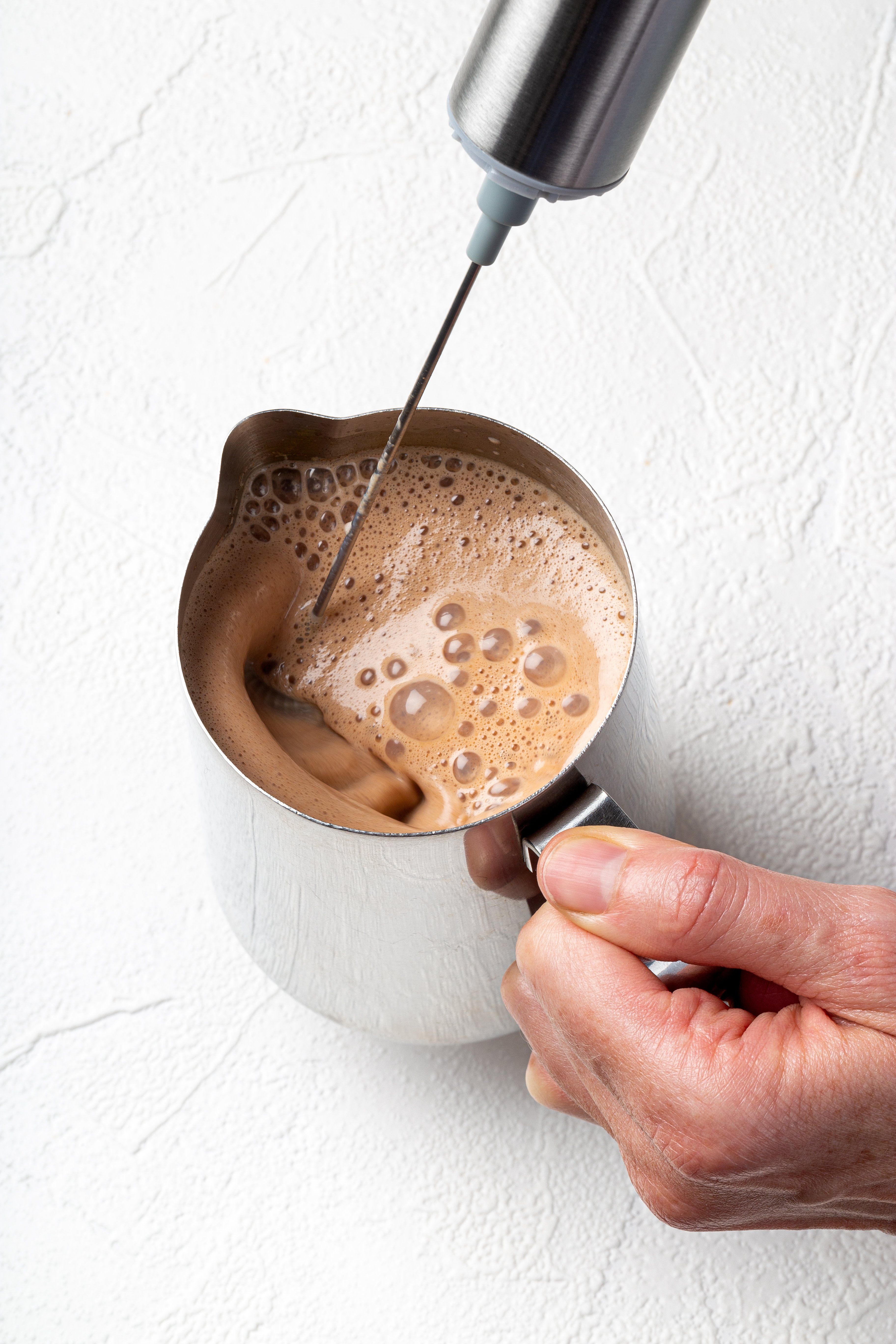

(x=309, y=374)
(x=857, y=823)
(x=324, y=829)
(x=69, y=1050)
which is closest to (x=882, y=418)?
(x=857, y=823)

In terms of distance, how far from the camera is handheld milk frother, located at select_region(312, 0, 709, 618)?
0.35 metres

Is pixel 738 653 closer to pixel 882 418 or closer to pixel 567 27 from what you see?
pixel 882 418

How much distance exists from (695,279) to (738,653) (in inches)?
10.2

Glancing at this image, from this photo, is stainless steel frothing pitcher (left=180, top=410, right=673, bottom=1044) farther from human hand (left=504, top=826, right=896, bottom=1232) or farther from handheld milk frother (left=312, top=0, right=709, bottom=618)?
handheld milk frother (left=312, top=0, right=709, bottom=618)

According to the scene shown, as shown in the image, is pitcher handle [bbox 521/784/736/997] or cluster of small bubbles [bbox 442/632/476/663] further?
cluster of small bubbles [bbox 442/632/476/663]

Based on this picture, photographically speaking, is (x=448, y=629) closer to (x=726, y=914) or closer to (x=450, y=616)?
(x=450, y=616)

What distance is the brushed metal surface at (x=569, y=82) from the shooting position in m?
0.35

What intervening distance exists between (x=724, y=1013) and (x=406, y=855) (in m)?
0.14

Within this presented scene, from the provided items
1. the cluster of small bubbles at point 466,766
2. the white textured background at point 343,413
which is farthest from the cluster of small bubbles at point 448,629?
the white textured background at point 343,413

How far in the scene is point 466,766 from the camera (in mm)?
518

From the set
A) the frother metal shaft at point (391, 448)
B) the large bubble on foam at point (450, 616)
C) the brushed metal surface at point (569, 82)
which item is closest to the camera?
the brushed metal surface at point (569, 82)

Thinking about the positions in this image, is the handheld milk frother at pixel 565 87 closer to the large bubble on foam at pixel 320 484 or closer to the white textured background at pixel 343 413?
the large bubble on foam at pixel 320 484

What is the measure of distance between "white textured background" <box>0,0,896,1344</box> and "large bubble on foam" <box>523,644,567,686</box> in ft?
0.53

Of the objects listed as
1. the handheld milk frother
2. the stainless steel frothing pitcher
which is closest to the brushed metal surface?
the handheld milk frother
